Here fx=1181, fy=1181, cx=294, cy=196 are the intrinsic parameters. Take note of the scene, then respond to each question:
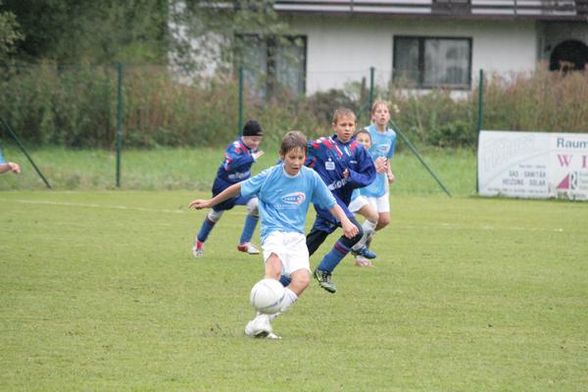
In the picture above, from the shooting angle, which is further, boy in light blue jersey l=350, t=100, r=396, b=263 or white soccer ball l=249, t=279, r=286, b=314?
boy in light blue jersey l=350, t=100, r=396, b=263

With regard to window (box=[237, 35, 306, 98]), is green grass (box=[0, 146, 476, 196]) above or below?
below

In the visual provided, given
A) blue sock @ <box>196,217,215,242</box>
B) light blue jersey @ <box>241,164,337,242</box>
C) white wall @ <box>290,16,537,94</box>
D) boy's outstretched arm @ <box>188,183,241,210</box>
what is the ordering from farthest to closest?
white wall @ <box>290,16,537,94</box>
blue sock @ <box>196,217,215,242</box>
boy's outstretched arm @ <box>188,183,241,210</box>
light blue jersey @ <box>241,164,337,242</box>

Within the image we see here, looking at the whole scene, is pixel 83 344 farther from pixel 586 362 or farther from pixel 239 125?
pixel 239 125

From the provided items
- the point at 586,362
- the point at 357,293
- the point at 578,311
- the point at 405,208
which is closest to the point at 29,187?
the point at 405,208

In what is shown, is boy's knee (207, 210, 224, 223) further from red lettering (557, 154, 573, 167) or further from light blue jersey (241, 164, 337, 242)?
red lettering (557, 154, 573, 167)

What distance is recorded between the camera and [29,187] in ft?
75.3

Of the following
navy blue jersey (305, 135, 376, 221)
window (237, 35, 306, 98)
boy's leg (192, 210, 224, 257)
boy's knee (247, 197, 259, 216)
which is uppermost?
window (237, 35, 306, 98)

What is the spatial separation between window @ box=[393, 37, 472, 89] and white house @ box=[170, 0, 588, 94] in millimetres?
32

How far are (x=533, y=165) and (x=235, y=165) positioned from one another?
965cm

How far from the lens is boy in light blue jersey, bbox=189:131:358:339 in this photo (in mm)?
8867

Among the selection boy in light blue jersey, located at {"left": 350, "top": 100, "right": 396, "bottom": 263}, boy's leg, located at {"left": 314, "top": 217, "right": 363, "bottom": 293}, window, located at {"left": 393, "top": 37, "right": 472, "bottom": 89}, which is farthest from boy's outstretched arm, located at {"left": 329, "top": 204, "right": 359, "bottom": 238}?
window, located at {"left": 393, "top": 37, "right": 472, "bottom": 89}

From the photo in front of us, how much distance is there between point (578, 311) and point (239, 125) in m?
15.6

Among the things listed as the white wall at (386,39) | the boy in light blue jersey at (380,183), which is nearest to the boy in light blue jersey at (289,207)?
the boy in light blue jersey at (380,183)

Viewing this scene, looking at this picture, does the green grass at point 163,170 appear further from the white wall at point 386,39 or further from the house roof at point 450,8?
the white wall at point 386,39
